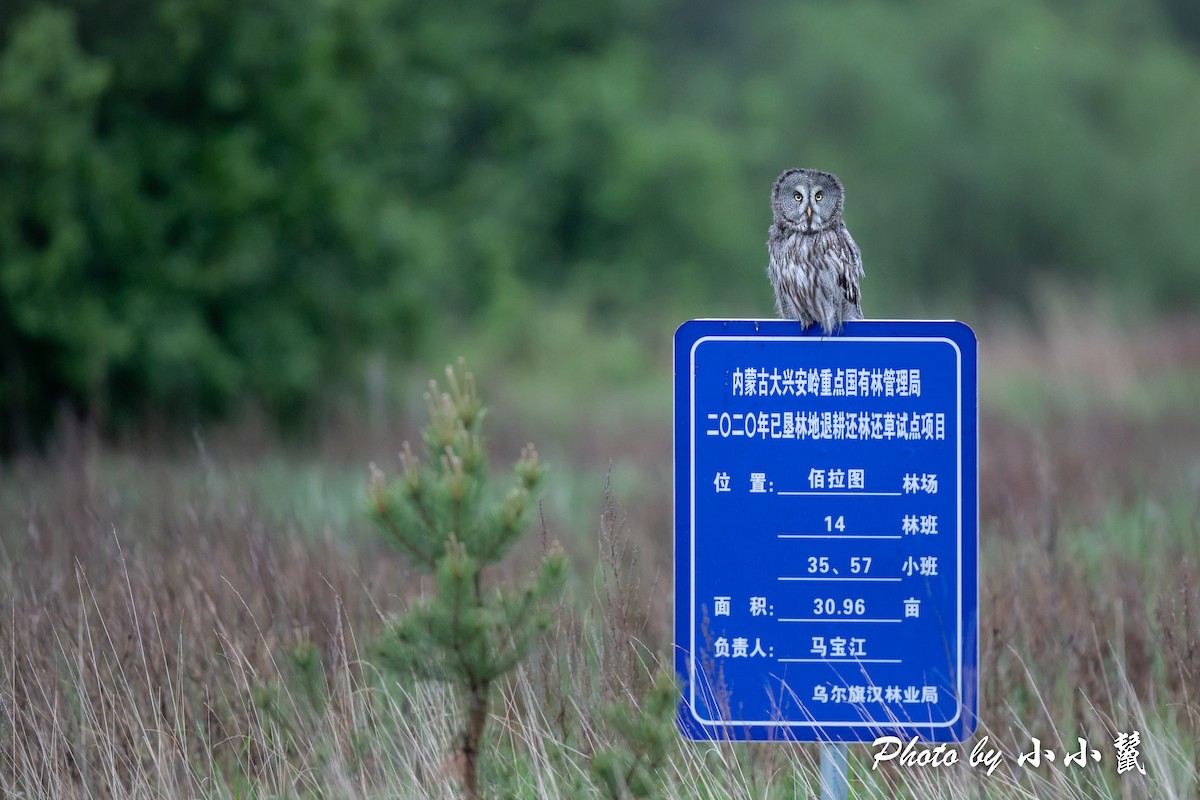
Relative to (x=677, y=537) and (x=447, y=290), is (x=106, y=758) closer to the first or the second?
(x=677, y=537)

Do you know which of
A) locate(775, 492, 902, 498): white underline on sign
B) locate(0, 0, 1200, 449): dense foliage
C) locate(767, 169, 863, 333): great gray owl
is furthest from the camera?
locate(0, 0, 1200, 449): dense foliage

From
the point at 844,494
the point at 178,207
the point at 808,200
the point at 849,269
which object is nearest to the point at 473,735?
the point at 844,494

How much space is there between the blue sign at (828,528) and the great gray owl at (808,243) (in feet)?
1.10

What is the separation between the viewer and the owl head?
12.2 ft

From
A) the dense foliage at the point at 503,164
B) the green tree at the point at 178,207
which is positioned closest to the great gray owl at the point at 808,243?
the dense foliage at the point at 503,164

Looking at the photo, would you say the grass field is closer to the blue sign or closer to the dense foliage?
the blue sign

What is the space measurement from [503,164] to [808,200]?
24.3 metres

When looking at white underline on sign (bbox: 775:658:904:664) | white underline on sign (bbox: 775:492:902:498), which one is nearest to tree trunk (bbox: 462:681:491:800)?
white underline on sign (bbox: 775:658:904:664)

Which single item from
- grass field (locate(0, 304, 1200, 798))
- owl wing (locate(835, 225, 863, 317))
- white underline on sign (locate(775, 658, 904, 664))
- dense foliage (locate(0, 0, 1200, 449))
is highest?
dense foliage (locate(0, 0, 1200, 449))

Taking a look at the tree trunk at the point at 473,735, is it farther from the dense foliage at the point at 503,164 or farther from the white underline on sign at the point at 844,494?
the dense foliage at the point at 503,164

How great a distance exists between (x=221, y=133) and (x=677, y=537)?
1110 cm

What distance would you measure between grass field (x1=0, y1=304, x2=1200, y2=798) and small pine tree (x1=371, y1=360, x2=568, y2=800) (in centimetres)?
32

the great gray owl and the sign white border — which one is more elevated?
the great gray owl

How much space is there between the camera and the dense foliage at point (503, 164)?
12.6 m
